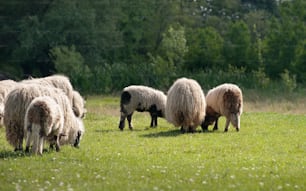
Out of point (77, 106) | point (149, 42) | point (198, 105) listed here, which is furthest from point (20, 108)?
point (149, 42)

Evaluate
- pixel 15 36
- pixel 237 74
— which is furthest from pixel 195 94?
pixel 15 36

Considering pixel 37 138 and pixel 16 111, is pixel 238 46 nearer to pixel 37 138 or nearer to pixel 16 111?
pixel 16 111

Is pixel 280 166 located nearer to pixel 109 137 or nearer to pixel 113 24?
pixel 109 137

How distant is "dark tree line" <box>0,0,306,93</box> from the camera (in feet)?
191

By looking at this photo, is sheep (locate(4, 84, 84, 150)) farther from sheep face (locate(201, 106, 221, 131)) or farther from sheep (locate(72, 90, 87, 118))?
sheep face (locate(201, 106, 221, 131))

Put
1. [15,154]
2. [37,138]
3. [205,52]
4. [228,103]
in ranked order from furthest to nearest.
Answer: [205,52], [228,103], [15,154], [37,138]

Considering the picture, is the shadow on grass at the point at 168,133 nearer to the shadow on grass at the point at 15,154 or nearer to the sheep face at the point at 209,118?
the sheep face at the point at 209,118

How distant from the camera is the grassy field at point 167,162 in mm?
12039

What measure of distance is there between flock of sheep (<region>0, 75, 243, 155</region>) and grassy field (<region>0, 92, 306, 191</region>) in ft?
1.68

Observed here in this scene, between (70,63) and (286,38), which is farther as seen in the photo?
(70,63)

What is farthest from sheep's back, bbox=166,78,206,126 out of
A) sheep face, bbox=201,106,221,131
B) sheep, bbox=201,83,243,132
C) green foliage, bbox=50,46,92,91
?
green foliage, bbox=50,46,92,91

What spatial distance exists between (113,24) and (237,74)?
18310 millimetres

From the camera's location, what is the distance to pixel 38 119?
50.7 ft

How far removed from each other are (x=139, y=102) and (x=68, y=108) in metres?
8.42
